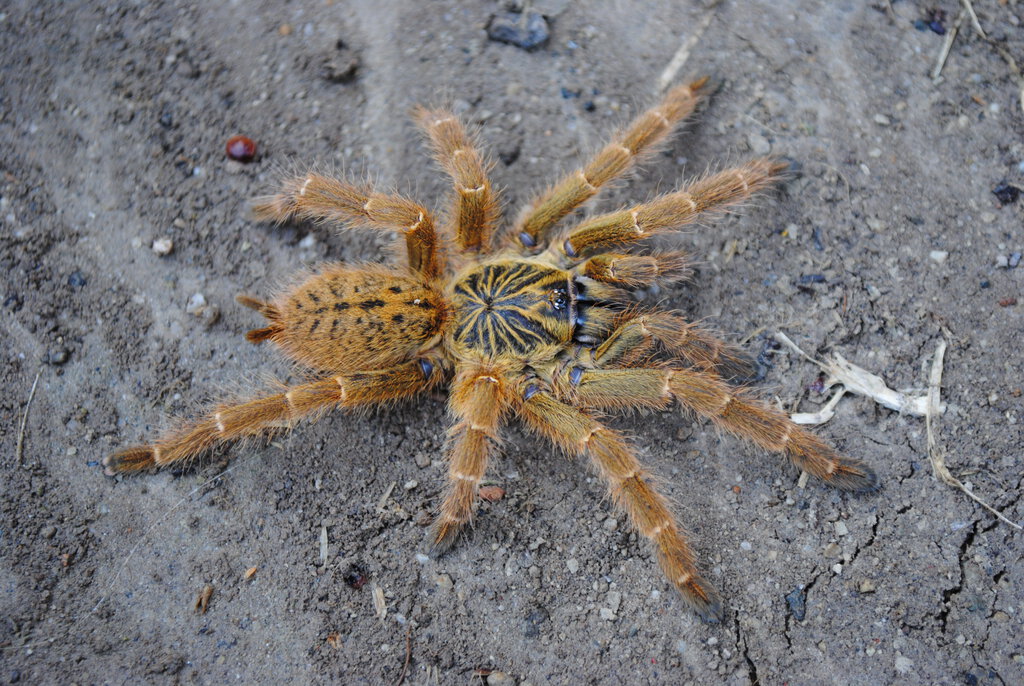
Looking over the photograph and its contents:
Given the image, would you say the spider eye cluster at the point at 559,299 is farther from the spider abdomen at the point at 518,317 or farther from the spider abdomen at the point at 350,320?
the spider abdomen at the point at 350,320

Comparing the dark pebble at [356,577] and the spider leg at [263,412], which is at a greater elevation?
the spider leg at [263,412]

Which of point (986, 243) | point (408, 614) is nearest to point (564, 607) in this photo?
point (408, 614)

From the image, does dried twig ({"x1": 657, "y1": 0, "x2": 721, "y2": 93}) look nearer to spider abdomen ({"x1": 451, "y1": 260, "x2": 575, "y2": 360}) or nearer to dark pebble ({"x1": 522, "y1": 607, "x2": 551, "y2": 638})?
spider abdomen ({"x1": 451, "y1": 260, "x2": 575, "y2": 360})

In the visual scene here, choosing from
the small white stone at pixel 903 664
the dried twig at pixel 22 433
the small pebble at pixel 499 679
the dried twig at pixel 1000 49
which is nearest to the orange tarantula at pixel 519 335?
the dried twig at pixel 22 433

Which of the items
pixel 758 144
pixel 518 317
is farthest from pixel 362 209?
pixel 758 144

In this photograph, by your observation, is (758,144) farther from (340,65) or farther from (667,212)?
(340,65)

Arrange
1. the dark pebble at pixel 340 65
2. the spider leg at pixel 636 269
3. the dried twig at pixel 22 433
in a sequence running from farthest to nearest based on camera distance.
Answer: the dark pebble at pixel 340 65
the dried twig at pixel 22 433
the spider leg at pixel 636 269

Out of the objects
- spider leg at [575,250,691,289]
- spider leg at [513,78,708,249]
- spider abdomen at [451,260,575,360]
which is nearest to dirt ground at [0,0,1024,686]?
spider leg at [513,78,708,249]
